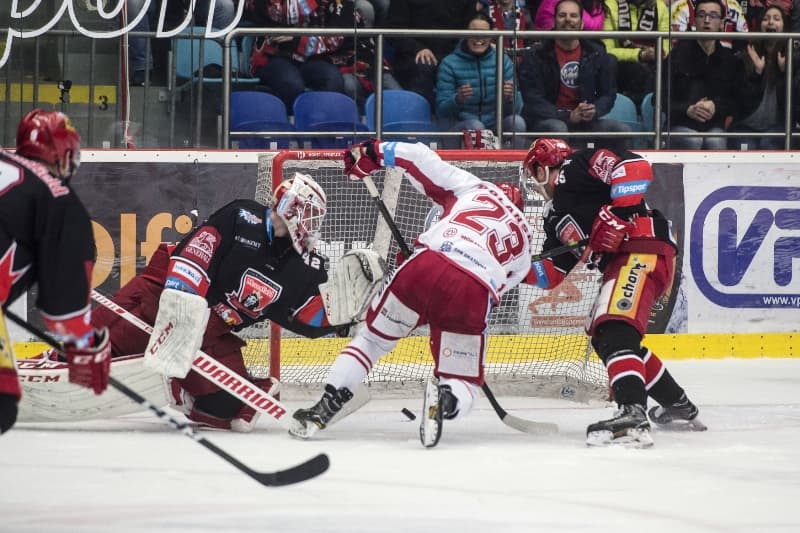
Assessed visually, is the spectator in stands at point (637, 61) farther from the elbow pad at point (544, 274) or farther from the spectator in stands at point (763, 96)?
the elbow pad at point (544, 274)

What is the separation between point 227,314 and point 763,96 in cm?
361

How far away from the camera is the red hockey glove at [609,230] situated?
171 inches

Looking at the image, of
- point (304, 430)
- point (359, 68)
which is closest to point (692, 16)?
point (359, 68)

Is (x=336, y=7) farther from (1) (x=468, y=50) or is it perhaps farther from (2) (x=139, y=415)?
(2) (x=139, y=415)

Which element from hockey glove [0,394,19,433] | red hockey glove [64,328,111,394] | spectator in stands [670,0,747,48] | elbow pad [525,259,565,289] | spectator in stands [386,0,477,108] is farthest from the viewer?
spectator in stands [670,0,747,48]

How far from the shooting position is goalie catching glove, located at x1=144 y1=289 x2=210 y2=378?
4074 mm

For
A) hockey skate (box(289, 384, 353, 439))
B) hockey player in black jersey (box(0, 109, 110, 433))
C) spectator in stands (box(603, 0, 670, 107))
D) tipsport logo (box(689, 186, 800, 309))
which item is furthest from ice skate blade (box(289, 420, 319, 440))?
spectator in stands (box(603, 0, 670, 107))

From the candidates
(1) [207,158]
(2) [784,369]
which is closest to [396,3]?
(1) [207,158]

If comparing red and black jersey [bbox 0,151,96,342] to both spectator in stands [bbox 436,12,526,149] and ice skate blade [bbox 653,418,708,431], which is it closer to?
ice skate blade [bbox 653,418,708,431]

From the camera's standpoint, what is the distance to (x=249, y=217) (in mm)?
4371

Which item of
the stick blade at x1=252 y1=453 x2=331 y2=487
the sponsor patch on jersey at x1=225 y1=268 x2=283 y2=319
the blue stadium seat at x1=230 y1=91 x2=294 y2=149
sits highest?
the blue stadium seat at x1=230 y1=91 x2=294 y2=149

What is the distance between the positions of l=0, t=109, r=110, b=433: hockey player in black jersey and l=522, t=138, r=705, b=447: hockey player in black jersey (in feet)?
6.14

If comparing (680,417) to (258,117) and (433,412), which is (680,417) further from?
(258,117)

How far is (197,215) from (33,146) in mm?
3405
